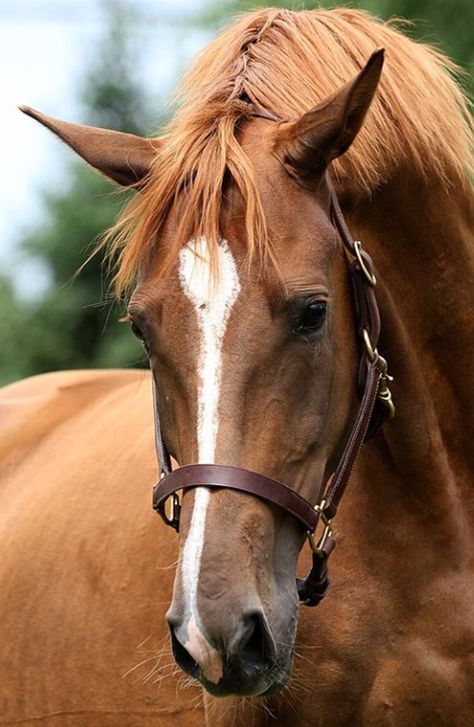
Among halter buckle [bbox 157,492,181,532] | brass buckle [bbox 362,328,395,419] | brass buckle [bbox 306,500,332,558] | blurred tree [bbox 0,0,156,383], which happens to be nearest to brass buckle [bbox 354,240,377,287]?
brass buckle [bbox 362,328,395,419]

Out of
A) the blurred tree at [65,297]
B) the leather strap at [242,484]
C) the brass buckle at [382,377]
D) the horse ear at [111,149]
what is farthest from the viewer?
the blurred tree at [65,297]

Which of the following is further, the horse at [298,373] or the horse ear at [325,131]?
the horse ear at [325,131]

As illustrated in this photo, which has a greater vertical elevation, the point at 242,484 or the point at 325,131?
the point at 325,131

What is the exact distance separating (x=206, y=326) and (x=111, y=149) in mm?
→ 710

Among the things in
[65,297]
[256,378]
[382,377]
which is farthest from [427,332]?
[65,297]

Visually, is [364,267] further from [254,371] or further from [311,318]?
[254,371]

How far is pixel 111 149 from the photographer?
3.22 m

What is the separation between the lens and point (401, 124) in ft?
10.8

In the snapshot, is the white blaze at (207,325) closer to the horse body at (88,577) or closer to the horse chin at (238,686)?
the horse chin at (238,686)

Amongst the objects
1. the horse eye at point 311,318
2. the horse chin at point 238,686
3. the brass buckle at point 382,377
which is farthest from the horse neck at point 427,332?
the horse chin at point 238,686

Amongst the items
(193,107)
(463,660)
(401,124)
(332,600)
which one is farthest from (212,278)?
(463,660)

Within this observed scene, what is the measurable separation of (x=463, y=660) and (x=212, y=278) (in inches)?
51.1

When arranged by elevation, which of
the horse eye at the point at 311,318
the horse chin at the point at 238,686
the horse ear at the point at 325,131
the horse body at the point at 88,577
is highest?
the horse ear at the point at 325,131

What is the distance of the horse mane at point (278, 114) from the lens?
2.93m
